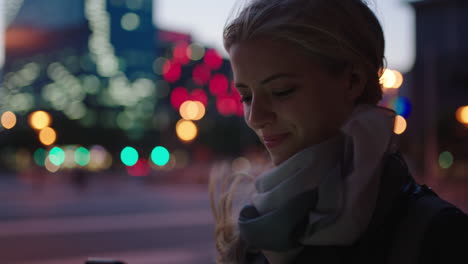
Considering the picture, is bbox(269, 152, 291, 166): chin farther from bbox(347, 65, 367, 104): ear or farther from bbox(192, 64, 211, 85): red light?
bbox(192, 64, 211, 85): red light

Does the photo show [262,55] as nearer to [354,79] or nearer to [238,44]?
[238,44]

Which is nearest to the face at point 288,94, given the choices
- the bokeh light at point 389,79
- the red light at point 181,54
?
the bokeh light at point 389,79

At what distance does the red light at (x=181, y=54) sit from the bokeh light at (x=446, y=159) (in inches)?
819

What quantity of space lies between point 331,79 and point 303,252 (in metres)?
0.41

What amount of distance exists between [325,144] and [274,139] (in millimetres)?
139

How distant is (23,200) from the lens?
16406mm

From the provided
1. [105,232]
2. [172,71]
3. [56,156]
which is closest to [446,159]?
[172,71]

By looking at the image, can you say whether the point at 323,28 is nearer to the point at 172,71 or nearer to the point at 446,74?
the point at 172,71

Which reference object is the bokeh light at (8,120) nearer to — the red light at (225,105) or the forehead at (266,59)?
the red light at (225,105)

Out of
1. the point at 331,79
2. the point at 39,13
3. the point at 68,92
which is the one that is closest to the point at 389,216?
the point at 331,79

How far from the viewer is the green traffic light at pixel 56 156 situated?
32562 millimetres

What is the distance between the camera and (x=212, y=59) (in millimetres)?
12531

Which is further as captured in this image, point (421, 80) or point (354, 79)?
point (421, 80)

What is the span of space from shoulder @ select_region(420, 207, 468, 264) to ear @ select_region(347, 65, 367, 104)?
1.21 ft
